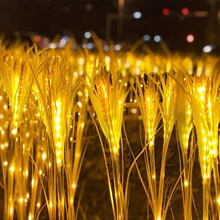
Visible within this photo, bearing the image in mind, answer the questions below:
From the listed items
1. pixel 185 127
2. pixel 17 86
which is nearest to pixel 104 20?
pixel 17 86

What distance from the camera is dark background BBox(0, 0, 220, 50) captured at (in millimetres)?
10250

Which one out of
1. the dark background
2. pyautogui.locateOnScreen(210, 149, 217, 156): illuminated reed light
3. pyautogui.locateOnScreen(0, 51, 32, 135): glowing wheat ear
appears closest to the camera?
pyautogui.locateOnScreen(210, 149, 217, 156): illuminated reed light

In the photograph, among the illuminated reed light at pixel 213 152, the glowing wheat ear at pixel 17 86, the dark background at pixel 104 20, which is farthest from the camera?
the dark background at pixel 104 20

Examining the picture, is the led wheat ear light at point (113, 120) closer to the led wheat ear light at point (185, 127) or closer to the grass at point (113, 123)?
the grass at point (113, 123)

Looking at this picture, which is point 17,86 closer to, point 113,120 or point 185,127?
point 113,120

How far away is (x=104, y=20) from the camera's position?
11062 millimetres

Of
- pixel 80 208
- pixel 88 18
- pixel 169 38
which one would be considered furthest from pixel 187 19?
pixel 80 208

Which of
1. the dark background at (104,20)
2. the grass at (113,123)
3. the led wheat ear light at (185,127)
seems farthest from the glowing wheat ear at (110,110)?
the dark background at (104,20)

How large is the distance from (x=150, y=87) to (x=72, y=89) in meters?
0.20

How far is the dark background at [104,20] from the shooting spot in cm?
1025

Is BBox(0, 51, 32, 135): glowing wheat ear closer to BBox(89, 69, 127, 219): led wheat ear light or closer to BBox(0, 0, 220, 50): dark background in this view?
BBox(89, 69, 127, 219): led wheat ear light

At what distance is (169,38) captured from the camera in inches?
420

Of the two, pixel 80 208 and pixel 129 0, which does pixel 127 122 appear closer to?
pixel 80 208

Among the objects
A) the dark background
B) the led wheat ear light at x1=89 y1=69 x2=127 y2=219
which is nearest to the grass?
the led wheat ear light at x1=89 y1=69 x2=127 y2=219
